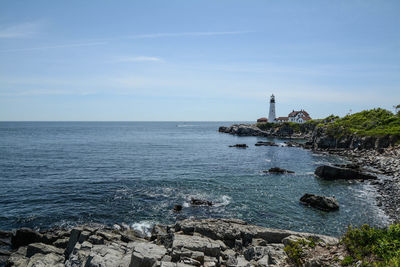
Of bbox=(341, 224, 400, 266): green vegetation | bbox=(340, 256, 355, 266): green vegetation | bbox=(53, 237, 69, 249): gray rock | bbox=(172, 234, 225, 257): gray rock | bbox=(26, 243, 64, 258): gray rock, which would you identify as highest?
bbox=(341, 224, 400, 266): green vegetation

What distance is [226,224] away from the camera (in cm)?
Result: 2092

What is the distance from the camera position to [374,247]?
434 inches

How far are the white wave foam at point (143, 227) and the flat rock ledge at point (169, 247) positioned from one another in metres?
1.42

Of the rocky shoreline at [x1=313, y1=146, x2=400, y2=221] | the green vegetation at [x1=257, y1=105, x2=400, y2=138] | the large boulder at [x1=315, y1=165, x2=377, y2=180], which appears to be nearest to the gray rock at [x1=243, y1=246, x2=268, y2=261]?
the rocky shoreline at [x1=313, y1=146, x2=400, y2=221]

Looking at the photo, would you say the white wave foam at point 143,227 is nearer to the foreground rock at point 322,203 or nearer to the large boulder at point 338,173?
the foreground rock at point 322,203

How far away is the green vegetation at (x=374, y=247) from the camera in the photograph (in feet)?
33.7

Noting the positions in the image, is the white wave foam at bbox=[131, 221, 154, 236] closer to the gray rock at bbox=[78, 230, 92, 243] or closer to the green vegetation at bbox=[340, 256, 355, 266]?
the gray rock at bbox=[78, 230, 92, 243]

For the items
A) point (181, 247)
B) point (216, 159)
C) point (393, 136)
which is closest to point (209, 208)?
point (181, 247)

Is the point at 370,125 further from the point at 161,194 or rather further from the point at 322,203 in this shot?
the point at 161,194

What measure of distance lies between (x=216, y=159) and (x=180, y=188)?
2646cm

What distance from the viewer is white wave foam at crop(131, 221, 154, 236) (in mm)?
23030

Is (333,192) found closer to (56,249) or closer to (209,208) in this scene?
(209,208)

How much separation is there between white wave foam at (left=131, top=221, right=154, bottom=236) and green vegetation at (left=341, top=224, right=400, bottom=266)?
1676 cm

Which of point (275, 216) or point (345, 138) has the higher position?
point (345, 138)
